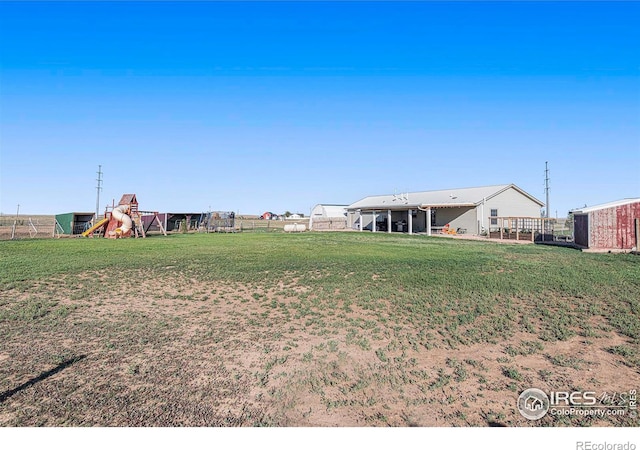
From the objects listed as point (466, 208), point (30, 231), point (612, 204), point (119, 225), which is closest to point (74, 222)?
point (30, 231)

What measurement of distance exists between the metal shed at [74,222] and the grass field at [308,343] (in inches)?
848

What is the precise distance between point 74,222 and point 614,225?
37.2 meters

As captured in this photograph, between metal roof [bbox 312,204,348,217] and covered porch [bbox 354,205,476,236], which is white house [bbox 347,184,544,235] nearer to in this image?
covered porch [bbox 354,205,476,236]

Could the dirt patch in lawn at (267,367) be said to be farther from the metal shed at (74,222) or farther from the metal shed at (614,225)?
the metal shed at (74,222)

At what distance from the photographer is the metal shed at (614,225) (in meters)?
17.7

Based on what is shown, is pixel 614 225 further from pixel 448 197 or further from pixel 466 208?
pixel 448 197

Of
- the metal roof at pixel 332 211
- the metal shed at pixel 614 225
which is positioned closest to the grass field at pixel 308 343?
the metal shed at pixel 614 225

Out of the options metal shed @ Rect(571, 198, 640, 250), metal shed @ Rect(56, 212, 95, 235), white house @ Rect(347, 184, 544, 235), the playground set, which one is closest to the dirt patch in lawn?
metal shed @ Rect(571, 198, 640, 250)

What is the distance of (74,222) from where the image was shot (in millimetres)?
29875

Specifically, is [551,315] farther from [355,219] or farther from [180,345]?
[355,219]

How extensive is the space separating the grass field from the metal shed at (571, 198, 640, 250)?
8.29 meters

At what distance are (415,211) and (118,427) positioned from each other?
3430cm
